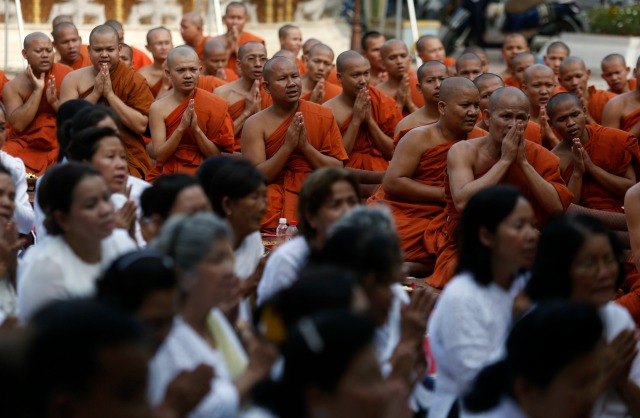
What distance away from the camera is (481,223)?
454cm

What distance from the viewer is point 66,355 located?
9.19 feet

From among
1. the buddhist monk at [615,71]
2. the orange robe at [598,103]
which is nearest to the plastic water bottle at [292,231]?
the orange robe at [598,103]

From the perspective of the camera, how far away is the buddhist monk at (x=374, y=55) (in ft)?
40.4

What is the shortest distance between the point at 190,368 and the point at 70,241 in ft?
4.00

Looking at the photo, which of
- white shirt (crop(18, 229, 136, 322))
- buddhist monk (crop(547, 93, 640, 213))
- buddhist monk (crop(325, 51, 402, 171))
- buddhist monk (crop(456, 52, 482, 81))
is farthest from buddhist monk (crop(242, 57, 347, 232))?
white shirt (crop(18, 229, 136, 322))

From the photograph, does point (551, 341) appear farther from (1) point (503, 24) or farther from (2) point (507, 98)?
(1) point (503, 24)

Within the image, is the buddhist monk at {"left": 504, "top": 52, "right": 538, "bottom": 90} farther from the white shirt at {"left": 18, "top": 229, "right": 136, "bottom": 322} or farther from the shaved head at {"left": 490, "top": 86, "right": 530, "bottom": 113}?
the white shirt at {"left": 18, "top": 229, "right": 136, "bottom": 322}

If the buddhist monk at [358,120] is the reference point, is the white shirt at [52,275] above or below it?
above

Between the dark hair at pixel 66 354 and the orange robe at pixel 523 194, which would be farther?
the orange robe at pixel 523 194

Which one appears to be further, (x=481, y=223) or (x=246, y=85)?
(x=246, y=85)

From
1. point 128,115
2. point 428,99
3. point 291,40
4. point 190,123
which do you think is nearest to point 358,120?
point 428,99

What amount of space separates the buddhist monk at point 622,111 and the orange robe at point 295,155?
236 cm

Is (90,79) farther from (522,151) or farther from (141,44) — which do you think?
(141,44)

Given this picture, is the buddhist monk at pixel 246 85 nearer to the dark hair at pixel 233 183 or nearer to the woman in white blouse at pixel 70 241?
the dark hair at pixel 233 183
